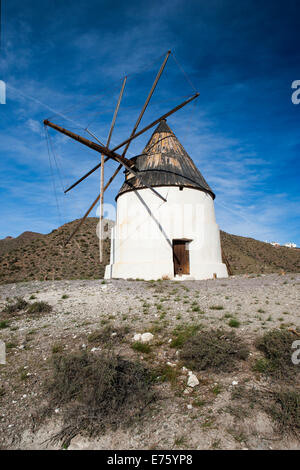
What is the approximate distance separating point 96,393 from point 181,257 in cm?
1166

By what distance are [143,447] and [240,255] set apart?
36.0 m

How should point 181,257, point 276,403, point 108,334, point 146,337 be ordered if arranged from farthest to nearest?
point 181,257, point 108,334, point 146,337, point 276,403

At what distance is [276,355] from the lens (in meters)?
4.59

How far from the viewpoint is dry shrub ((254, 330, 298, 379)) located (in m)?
4.19

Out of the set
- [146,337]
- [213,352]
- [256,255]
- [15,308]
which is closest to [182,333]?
[146,337]

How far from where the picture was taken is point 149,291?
10805mm

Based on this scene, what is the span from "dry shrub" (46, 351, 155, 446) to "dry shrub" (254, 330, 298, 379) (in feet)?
6.06

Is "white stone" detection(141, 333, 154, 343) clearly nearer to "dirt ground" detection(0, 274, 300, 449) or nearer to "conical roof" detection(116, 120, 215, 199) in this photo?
"dirt ground" detection(0, 274, 300, 449)

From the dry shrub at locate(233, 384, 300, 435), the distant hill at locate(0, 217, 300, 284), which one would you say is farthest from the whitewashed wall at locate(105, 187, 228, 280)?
the dry shrub at locate(233, 384, 300, 435)

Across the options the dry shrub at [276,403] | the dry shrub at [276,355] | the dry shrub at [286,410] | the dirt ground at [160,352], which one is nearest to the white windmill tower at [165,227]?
the dirt ground at [160,352]

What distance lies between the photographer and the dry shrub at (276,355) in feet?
13.8

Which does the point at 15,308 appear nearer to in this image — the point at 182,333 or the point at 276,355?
the point at 182,333

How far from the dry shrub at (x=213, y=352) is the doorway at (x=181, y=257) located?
9547mm

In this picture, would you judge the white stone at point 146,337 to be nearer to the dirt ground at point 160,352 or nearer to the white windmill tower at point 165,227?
the dirt ground at point 160,352
